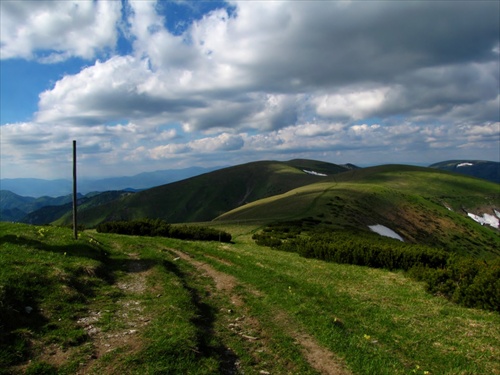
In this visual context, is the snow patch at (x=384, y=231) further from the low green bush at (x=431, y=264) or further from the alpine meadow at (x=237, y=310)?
the alpine meadow at (x=237, y=310)

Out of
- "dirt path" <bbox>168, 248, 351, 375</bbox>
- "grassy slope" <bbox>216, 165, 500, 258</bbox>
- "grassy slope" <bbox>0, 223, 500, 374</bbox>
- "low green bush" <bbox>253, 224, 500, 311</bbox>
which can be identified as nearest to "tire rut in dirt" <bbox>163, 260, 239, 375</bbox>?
"grassy slope" <bbox>0, 223, 500, 374</bbox>

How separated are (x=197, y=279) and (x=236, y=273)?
2290 millimetres

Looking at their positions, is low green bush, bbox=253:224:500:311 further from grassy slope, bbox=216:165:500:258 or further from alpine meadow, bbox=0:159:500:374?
grassy slope, bbox=216:165:500:258

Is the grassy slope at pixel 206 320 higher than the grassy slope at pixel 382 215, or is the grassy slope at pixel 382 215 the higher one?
the grassy slope at pixel 206 320

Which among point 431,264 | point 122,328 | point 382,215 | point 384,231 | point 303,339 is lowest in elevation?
point 384,231

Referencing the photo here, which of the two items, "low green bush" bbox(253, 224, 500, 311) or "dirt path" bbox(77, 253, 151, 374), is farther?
"low green bush" bbox(253, 224, 500, 311)

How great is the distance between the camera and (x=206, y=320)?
12062 mm

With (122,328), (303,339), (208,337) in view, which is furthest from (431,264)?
(122,328)

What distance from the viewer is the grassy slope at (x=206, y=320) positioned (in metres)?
8.99

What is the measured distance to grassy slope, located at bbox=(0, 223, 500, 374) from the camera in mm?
8992

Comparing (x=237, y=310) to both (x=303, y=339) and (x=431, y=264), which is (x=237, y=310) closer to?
(x=303, y=339)

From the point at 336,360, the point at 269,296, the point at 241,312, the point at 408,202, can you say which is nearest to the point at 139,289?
the point at 241,312

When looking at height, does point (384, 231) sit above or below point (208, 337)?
below

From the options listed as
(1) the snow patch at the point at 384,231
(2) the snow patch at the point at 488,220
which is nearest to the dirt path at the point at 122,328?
(1) the snow patch at the point at 384,231
